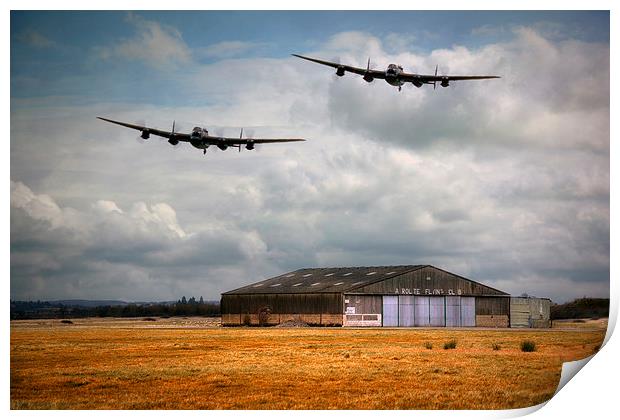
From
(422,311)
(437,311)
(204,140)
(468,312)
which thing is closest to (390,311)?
(422,311)

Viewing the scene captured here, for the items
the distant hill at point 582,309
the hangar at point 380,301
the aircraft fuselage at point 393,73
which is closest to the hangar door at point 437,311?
the hangar at point 380,301

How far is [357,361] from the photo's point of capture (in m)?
52.2

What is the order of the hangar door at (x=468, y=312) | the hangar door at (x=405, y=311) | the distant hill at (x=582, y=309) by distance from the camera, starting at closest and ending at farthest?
the distant hill at (x=582, y=309) < the hangar door at (x=405, y=311) < the hangar door at (x=468, y=312)

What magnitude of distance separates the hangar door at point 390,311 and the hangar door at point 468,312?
842cm

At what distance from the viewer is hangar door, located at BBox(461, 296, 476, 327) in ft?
334

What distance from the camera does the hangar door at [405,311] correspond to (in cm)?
9856

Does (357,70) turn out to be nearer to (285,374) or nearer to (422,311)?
(285,374)

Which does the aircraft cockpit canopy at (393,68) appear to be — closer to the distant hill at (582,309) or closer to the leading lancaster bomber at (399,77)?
the leading lancaster bomber at (399,77)

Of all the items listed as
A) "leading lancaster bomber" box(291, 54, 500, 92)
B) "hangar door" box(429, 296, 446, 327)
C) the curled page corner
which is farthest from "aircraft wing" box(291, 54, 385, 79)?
"hangar door" box(429, 296, 446, 327)

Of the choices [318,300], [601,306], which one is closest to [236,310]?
[318,300]

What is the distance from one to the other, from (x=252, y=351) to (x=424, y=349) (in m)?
11.3

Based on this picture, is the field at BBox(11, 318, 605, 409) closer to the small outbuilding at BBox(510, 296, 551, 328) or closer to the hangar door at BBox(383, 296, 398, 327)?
the hangar door at BBox(383, 296, 398, 327)

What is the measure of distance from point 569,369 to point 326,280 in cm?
5944

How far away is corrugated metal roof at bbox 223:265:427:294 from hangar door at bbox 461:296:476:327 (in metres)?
6.79
